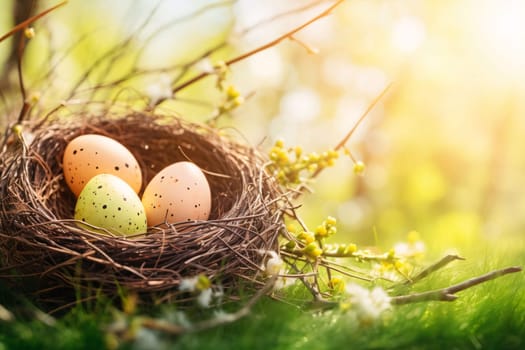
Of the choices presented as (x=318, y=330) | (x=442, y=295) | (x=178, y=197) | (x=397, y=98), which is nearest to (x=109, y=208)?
(x=178, y=197)

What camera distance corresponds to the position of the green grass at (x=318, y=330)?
95 centimetres

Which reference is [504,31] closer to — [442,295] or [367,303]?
[442,295]

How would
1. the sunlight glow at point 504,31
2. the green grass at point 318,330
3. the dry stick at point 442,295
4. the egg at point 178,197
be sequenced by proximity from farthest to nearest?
the sunlight glow at point 504,31 < the egg at point 178,197 < the dry stick at point 442,295 < the green grass at point 318,330

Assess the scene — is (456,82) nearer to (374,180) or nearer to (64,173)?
(374,180)

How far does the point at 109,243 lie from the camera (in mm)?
1137

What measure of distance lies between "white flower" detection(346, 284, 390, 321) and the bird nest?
226 millimetres

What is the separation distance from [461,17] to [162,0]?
20.5 ft

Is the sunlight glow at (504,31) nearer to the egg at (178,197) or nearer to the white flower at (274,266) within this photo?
the egg at (178,197)

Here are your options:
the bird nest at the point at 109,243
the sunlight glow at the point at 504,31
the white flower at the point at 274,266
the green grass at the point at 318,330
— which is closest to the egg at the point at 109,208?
the bird nest at the point at 109,243

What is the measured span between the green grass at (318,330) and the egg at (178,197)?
1.20 feet

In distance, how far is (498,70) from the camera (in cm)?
723

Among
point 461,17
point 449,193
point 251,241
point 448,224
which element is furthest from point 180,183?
point 449,193

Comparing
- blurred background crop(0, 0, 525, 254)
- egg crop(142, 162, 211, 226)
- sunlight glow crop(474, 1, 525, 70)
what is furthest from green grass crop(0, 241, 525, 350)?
sunlight glow crop(474, 1, 525, 70)

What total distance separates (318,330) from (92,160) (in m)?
0.76
